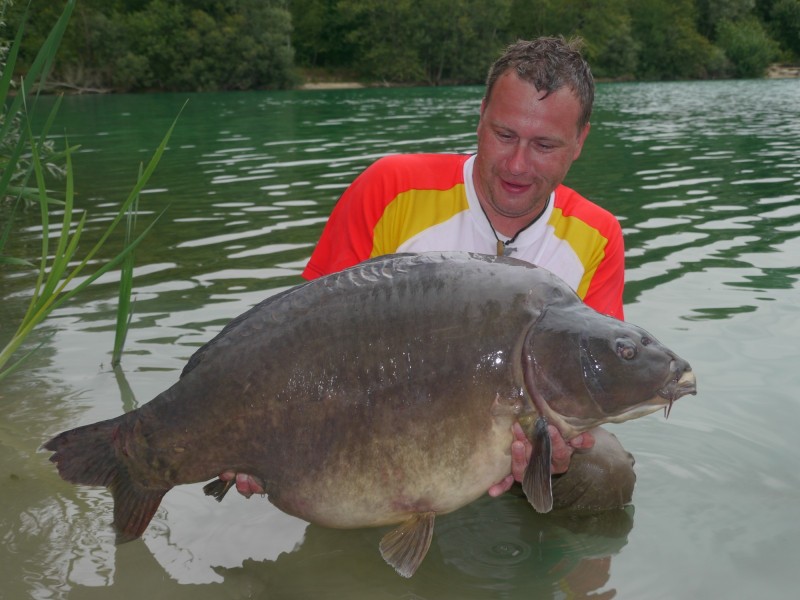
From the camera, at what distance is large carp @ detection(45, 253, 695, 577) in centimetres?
258

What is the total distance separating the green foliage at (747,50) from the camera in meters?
61.1

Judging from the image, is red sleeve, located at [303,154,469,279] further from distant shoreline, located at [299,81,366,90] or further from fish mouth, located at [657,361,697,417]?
distant shoreline, located at [299,81,366,90]

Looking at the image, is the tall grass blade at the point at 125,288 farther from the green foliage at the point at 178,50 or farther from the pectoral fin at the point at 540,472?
the green foliage at the point at 178,50

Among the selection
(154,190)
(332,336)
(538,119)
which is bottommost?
(154,190)

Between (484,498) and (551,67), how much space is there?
1.71 meters

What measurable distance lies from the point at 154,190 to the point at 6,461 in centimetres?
835

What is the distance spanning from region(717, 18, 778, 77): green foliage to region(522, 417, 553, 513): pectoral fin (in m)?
64.7

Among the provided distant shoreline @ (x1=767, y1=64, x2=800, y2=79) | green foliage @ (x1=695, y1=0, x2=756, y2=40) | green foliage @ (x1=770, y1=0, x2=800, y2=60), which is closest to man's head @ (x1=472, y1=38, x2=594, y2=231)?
distant shoreline @ (x1=767, y1=64, x2=800, y2=79)

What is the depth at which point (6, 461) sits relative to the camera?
379 centimetres

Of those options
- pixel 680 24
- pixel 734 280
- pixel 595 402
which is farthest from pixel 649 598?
pixel 680 24

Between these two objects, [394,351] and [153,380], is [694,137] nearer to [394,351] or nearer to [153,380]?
[153,380]

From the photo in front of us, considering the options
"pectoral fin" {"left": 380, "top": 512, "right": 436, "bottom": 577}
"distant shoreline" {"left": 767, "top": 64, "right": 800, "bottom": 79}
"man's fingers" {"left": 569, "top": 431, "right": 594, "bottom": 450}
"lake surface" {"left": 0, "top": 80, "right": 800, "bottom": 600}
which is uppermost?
"man's fingers" {"left": 569, "top": 431, "right": 594, "bottom": 450}

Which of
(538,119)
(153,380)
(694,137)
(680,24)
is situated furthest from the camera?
(680,24)

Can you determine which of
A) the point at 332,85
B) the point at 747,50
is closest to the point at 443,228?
the point at 332,85
